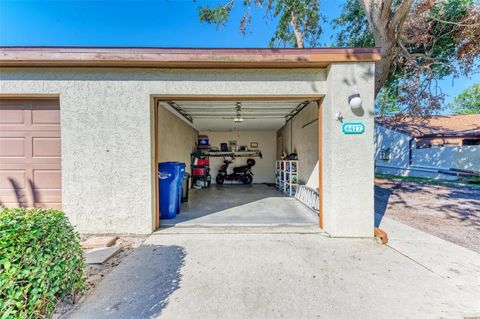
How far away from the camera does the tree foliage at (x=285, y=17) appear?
6.52m

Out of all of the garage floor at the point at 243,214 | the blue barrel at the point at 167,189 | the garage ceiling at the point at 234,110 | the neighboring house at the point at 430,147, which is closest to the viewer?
the garage floor at the point at 243,214

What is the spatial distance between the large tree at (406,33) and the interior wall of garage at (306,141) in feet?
6.45

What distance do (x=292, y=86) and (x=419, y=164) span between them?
12.3 m

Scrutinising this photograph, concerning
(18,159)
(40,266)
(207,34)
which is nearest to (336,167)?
(40,266)

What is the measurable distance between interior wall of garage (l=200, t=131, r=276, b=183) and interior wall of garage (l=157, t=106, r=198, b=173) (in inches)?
70.9

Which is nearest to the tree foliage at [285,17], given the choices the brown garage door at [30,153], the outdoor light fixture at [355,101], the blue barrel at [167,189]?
the outdoor light fixture at [355,101]

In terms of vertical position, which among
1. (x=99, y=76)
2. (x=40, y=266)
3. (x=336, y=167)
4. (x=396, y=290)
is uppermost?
(x=99, y=76)

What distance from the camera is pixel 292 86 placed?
123 inches

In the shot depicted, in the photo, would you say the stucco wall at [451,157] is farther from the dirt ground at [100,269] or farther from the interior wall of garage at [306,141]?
the dirt ground at [100,269]

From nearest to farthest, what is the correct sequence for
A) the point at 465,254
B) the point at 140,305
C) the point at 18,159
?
the point at 140,305, the point at 465,254, the point at 18,159

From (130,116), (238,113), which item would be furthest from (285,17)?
(130,116)

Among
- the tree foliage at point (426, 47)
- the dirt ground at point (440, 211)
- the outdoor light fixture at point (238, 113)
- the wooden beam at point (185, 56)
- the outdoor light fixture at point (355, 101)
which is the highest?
the tree foliage at point (426, 47)

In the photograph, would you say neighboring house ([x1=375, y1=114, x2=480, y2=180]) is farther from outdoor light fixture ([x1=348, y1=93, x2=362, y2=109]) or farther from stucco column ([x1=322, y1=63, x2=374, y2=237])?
outdoor light fixture ([x1=348, y1=93, x2=362, y2=109])

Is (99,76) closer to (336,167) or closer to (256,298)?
(256,298)
